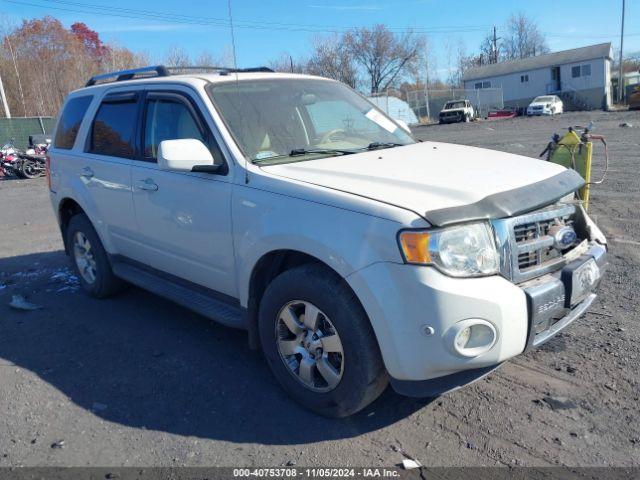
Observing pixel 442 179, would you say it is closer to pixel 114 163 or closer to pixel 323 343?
pixel 323 343

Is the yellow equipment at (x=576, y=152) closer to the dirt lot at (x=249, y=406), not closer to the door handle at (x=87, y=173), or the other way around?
the dirt lot at (x=249, y=406)

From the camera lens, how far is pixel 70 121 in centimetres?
561

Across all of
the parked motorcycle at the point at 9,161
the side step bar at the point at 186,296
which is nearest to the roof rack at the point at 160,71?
the side step bar at the point at 186,296

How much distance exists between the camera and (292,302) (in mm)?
3195

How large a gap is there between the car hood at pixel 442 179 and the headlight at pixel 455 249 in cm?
8

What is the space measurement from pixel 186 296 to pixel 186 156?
3.77ft

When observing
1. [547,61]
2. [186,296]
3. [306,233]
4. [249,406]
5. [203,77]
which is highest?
[547,61]

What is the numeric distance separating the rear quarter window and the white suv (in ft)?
2.10

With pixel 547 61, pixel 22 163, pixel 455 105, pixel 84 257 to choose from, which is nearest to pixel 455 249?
pixel 84 257

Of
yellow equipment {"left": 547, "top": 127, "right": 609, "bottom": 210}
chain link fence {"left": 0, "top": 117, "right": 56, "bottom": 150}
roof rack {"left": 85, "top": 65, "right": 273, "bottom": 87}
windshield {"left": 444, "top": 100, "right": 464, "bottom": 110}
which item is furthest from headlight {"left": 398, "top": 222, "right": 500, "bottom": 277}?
windshield {"left": 444, "top": 100, "right": 464, "bottom": 110}

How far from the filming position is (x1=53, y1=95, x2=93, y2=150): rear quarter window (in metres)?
5.42

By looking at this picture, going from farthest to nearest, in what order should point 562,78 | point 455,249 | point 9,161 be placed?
point 562,78, point 9,161, point 455,249

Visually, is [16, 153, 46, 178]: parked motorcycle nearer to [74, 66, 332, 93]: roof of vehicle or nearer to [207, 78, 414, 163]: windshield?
[74, 66, 332, 93]: roof of vehicle

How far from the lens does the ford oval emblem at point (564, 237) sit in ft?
10.1
